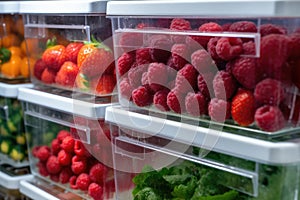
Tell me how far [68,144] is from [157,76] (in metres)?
0.44

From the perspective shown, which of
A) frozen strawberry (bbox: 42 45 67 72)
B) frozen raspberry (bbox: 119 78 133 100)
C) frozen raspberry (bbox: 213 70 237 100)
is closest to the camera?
frozen raspberry (bbox: 213 70 237 100)

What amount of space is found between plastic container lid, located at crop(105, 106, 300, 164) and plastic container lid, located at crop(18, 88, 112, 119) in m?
0.05

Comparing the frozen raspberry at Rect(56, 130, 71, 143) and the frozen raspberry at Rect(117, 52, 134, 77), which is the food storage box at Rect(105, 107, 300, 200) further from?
the frozen raspberry at Rect(56, 130, 71, 143)

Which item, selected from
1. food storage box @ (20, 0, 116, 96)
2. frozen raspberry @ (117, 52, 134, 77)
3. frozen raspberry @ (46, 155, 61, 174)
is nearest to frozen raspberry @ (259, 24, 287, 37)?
frozen raspberry @ (117, 52, 134, 77)

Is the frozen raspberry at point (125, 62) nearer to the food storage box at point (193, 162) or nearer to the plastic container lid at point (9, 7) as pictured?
the food storage box at point (193, 162)

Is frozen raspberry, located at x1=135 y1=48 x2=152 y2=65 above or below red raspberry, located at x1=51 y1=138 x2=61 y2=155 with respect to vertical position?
above

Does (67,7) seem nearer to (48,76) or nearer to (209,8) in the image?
(48,76)

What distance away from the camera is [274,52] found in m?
0.82

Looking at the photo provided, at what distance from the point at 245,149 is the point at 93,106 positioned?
1.54ft

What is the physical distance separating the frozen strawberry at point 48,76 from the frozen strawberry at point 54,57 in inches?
0.6

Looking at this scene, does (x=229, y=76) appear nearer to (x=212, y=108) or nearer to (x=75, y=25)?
(x=212, y=108)

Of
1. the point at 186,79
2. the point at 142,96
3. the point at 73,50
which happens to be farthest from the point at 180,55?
the point at 73,50

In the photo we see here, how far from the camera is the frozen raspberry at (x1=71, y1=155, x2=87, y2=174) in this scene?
1.30m

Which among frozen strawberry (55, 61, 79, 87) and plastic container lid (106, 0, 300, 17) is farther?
frozen strawberry (55, 61, 79, 87)
